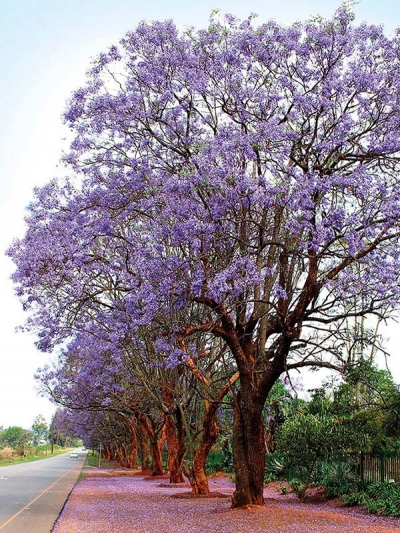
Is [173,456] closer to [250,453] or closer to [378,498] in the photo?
[378,498]

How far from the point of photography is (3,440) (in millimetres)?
159500

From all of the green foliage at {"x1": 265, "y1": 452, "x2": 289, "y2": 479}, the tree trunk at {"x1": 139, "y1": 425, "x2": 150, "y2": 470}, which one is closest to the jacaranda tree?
the green foliage at {"x1": 265, "y1": 452, "x2": 289, "y2": 479}

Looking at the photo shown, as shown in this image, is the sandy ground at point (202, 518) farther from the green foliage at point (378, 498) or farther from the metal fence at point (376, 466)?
the metal fence at point (376, 466)

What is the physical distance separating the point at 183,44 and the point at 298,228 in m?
4.87

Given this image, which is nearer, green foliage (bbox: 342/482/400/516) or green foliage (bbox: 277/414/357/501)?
green foliage (bbox: 342/482/400/516)

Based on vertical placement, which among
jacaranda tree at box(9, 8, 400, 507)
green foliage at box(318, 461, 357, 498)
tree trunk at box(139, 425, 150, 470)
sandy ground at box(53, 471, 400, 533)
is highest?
jacaranda tree at box(9, 8, 400, 507)

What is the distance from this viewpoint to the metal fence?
1961cm

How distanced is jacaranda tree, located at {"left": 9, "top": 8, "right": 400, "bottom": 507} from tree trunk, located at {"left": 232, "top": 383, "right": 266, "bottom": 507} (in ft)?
0.09

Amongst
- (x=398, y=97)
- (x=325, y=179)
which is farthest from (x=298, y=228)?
(x=398, y=97)

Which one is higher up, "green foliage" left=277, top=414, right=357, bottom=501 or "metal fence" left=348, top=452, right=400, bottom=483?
"green foliage" left=277, top=414, right=357, bottom=501

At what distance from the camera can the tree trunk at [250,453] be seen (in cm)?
1555

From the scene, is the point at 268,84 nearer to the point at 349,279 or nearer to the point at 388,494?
the point at 349,279

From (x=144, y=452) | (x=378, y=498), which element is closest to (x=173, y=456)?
(x=378, y=498)

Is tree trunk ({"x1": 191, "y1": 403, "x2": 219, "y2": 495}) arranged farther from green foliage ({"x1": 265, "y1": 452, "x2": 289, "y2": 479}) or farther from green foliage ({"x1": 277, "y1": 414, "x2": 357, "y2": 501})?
green foliage ({"x1": 265, "y1": 452, "x2": 289, "y2": 479})
